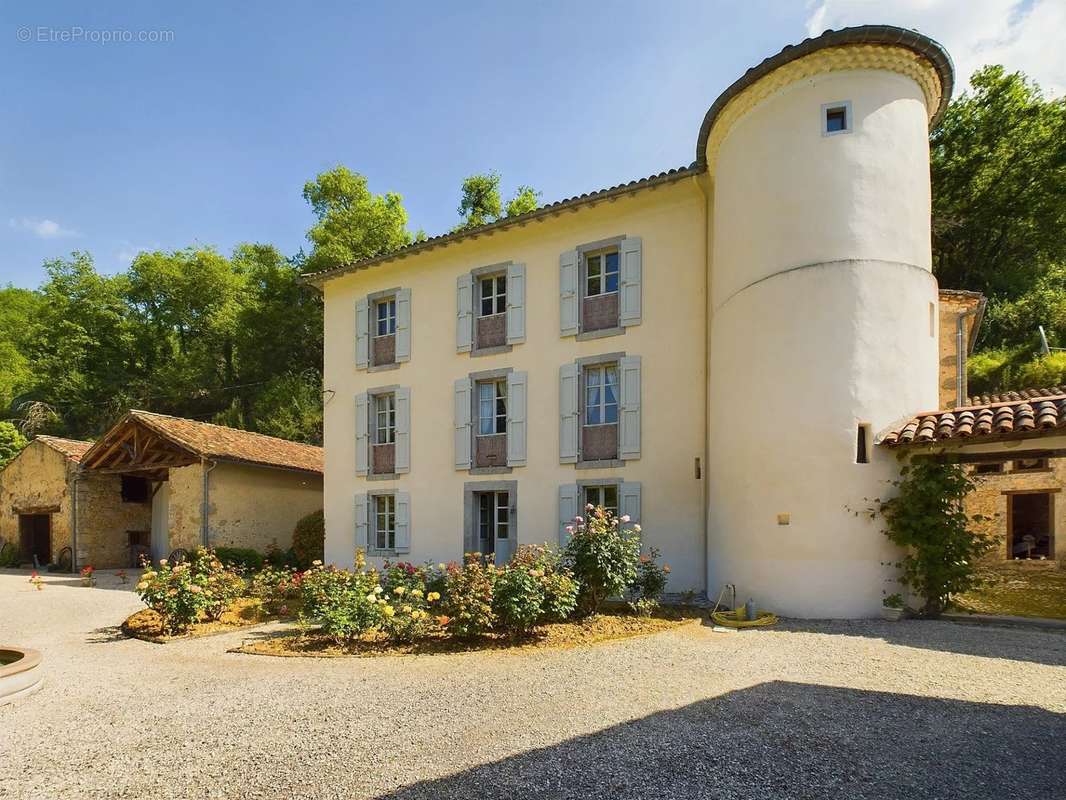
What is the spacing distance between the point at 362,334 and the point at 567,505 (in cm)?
688

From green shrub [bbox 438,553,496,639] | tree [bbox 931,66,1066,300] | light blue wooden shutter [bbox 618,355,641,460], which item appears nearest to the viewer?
green shrub [bbox 438,553,496,639]

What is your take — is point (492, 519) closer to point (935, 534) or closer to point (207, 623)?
point (207, 623)

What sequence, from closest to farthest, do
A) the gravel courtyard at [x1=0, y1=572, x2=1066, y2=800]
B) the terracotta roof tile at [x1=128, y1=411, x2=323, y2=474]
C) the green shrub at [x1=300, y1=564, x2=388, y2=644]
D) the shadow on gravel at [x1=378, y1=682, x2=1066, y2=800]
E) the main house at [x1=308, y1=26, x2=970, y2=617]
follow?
the shadow on gravel at [x1=378, y1=682, x2=1066, y2=800]
the gravel courtyard at [x1=0, y1=572, x2=1066, y2=800]
the green shrub at [x1=300, y1=564, x2=388, y2=644]
the main house at [x1=308, y1=26, x2=970, y2=617]
the terracotta roof tile at [x1=128, y1=411, x2=323, y2=474]

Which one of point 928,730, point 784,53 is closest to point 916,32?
point 784,53

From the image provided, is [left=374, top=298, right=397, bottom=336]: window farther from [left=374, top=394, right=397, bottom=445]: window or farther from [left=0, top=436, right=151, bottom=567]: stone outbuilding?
[left=0, top=436, right=151, bottom=567]: stone outbuilding

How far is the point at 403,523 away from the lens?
14297 mm

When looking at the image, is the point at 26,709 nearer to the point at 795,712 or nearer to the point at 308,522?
the point at 795,712

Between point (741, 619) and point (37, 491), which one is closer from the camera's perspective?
point (741, 619)

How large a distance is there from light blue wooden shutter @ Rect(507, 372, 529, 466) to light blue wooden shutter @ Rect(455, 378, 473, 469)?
103 centimetres

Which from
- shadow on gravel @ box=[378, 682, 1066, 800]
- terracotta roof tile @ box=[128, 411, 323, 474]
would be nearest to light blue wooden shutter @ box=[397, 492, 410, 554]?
terracotta roof tile @ box=[128, 411, 323, 474]

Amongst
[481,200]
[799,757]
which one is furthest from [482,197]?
[799,757]

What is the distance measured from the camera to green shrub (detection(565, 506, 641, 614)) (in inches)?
340

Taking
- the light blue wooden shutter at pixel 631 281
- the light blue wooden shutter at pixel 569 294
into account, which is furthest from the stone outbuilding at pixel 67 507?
the light blue wooden shutter at pixel 631 281

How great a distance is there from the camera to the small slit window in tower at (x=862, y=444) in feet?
29.1
